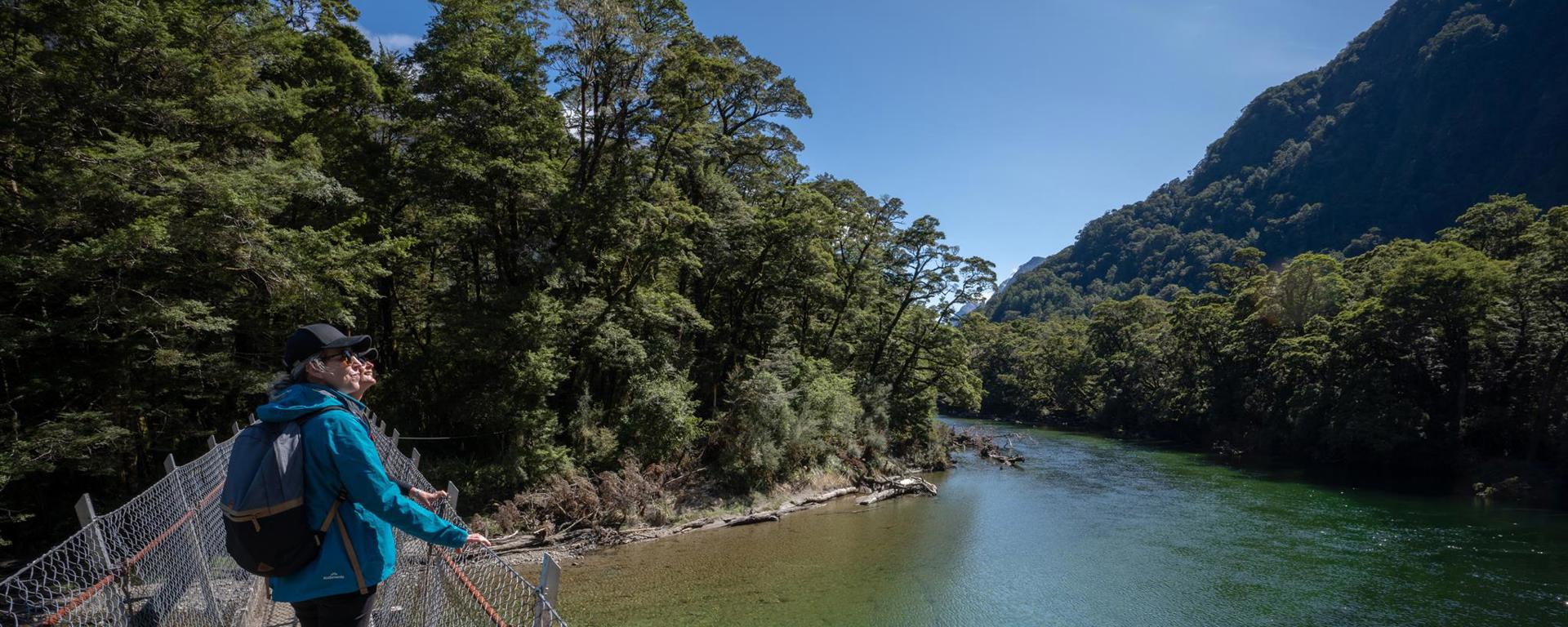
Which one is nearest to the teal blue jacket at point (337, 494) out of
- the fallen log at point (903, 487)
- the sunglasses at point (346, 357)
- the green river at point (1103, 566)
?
the sunglasses at point (346, 357)

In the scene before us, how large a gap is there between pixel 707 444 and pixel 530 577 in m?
7.80

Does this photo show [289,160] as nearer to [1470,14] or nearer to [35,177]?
[35,177]

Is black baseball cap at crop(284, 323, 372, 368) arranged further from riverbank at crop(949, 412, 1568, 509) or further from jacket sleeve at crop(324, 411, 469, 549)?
riverbank at crop(949, 412, 1568, 509)

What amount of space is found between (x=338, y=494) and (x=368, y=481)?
153 millimetres

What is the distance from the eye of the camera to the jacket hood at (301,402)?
214cm

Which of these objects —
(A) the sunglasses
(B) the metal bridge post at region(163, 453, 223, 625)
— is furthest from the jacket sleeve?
(B) the metal bridge post at region(163, 453, 223, 625)

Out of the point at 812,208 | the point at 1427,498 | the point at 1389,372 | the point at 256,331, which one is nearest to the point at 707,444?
the point at 812,208

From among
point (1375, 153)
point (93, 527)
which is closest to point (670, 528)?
point (93, 527)

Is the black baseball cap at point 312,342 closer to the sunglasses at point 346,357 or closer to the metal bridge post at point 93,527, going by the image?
the sunglasses at point 346,357

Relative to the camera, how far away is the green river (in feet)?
37.9

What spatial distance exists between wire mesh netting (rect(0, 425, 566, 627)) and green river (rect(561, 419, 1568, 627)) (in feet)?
18.6

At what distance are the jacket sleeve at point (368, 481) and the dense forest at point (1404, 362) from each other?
2995cm

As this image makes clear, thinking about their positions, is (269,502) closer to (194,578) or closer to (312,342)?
(312,342)

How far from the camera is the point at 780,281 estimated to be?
23938 millimetres
